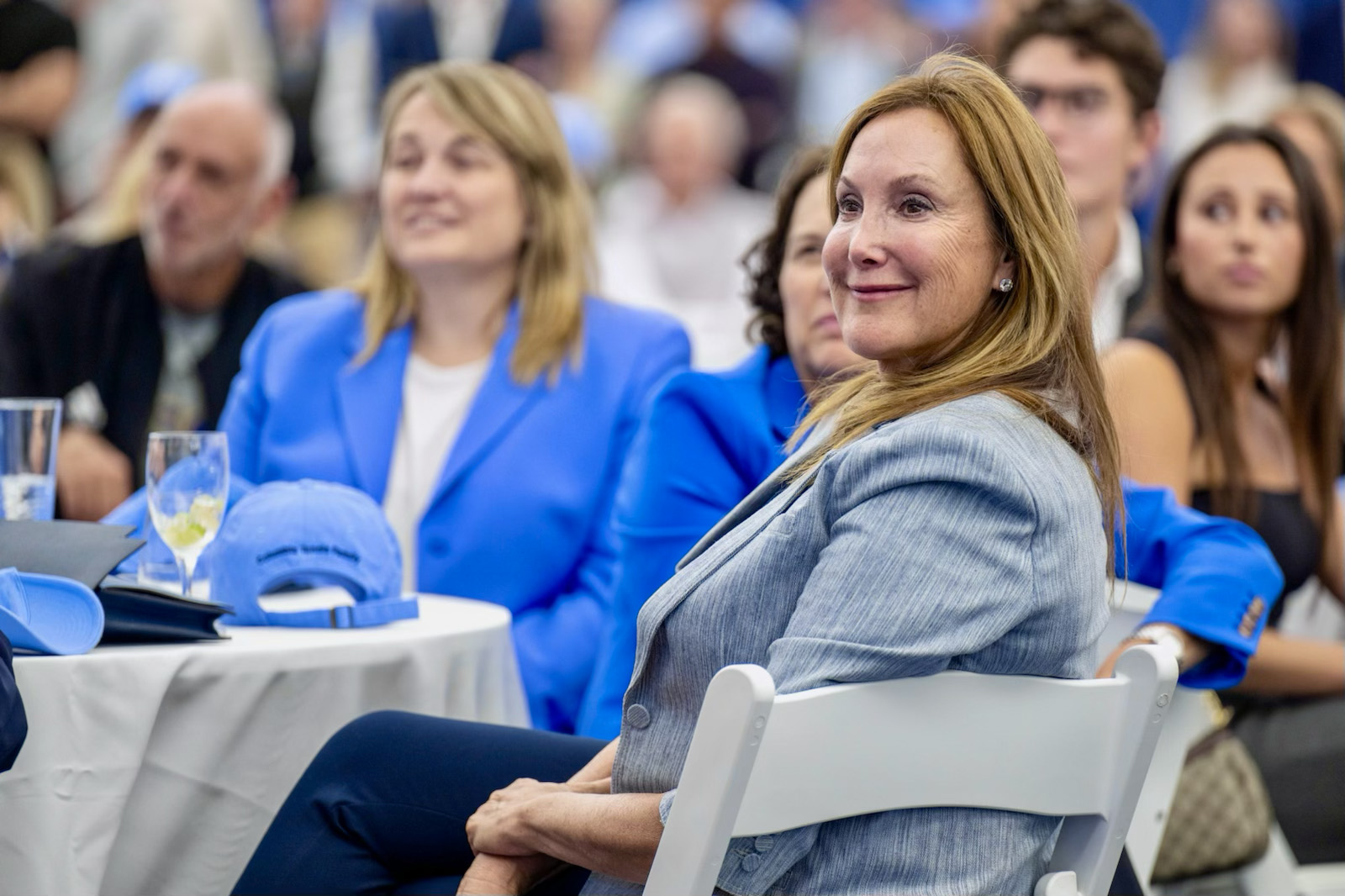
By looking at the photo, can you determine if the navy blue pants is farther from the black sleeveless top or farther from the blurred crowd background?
the blurred crowd background

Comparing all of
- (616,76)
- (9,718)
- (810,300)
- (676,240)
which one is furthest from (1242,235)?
(616,76)

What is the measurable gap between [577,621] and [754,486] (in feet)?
1.77

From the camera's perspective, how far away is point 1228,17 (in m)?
7.41

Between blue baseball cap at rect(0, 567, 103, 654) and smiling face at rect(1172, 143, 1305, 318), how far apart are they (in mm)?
2177

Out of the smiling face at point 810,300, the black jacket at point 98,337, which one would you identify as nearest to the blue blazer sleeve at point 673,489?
the smiling face at point 810,300

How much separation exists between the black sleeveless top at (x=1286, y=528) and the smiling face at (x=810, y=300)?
937 mm

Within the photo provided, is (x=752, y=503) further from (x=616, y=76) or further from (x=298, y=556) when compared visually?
A: (x=616, y=76)

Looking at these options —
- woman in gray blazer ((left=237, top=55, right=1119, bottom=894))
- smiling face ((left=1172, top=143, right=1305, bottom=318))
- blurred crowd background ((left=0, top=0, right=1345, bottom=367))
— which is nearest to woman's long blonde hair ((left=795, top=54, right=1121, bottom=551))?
woman in gray blazer ((left=237, top=55, right=1119, bottom=894))

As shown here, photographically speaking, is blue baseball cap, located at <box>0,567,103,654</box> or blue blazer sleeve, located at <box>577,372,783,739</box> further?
blue blazer sleeve, located at <box>577,372,783,739</box>

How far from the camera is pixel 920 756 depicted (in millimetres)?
1245

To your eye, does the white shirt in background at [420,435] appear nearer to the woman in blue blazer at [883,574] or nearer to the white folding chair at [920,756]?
the woman in blue blazer at [883,574]

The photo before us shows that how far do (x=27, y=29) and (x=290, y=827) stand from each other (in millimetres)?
6802

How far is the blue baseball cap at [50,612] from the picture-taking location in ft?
→ 5.27

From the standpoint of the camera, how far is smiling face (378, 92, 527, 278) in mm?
2834
